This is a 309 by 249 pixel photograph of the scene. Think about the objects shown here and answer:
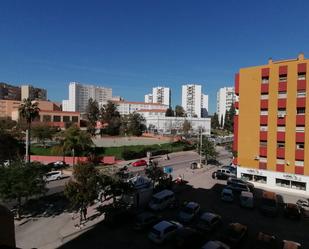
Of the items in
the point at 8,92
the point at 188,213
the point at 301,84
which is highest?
the point at 8,92

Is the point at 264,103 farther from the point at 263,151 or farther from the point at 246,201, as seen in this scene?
the point at 246,201

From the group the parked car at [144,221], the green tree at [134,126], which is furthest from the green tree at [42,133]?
the parked car at [144,221]

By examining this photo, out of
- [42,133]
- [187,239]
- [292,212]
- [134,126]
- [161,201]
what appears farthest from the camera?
[134,126]

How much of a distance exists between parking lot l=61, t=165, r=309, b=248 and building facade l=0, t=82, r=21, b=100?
7558 inches

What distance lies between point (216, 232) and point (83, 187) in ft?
38.4

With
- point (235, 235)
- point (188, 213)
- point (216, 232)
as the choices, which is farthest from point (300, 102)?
point (235, 235)

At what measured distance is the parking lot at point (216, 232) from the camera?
19.1 metres

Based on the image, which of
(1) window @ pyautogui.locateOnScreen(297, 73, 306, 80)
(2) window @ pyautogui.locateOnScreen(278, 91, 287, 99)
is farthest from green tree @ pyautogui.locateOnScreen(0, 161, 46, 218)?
(1) window @ pyautogui.locateOnScreen(297, 73, 306, 80)

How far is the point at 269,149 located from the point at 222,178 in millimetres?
8875

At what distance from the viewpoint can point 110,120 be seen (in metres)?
96.4

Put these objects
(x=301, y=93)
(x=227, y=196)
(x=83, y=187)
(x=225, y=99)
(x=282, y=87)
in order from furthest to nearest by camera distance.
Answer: (x=225, y=99) < (x=282, y=87) < (x=301, y=93) < (x=227, y=196) < (x=83, y=187)

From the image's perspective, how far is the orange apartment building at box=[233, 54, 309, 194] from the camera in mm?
32812

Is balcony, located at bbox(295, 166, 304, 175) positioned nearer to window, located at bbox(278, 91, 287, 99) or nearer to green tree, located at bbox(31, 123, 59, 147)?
window, located at bbox(278, 91, 287, 99)

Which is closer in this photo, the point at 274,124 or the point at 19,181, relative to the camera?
the point at 19,181
